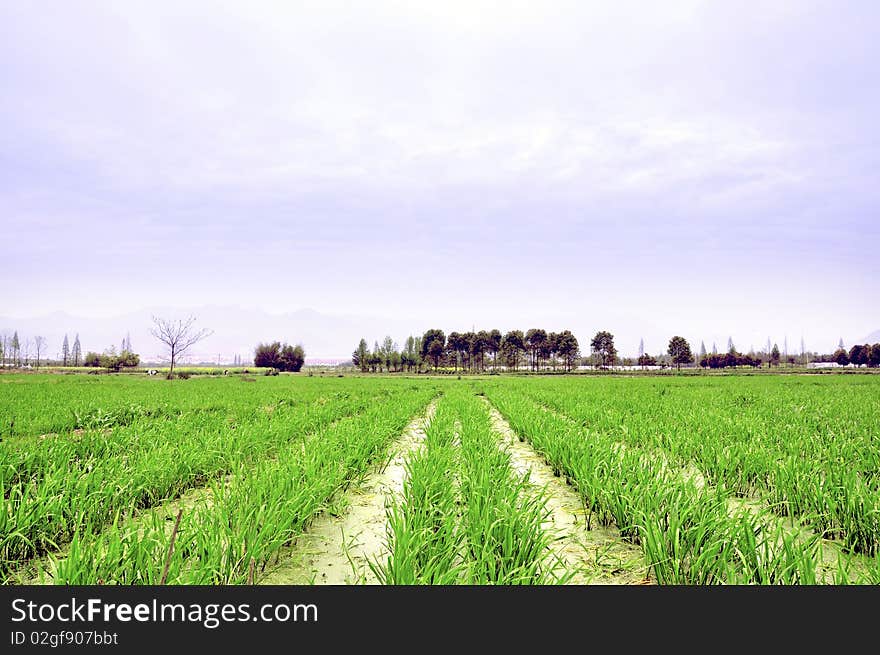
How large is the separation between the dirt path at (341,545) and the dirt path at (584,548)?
5.22 ft

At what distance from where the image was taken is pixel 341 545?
3830 millimetres

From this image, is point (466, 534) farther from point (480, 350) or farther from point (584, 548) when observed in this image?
point (480, 350)

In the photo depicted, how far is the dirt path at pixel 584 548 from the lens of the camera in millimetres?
3199

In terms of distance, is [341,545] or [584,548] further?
[341,545]

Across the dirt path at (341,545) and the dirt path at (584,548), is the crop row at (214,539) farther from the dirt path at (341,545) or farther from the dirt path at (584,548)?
the dirt path at (584,548)

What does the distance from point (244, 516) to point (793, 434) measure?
32.4 ft

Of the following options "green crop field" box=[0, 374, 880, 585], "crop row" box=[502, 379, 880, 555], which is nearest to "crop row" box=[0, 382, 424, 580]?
"green crop field" box=[0, 374, 880, 585]

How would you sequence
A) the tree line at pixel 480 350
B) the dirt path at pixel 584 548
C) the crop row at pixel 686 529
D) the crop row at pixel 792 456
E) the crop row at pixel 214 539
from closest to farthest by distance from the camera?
the crop row at pixel 214 539, the crop row at pixel 686 529, the dirt path at pixel 584 548, the crop row at pixel 792 456, the tree line at pixel 480 350

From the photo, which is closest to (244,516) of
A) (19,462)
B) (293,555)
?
(293,555)

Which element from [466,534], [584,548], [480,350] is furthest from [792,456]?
[480,350]

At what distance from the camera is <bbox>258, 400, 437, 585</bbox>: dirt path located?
128 inches

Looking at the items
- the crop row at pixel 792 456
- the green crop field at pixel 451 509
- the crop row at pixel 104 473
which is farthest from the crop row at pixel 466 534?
the crop row at pixel 104 473

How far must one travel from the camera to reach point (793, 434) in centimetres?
815

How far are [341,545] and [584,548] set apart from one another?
2.17 m
